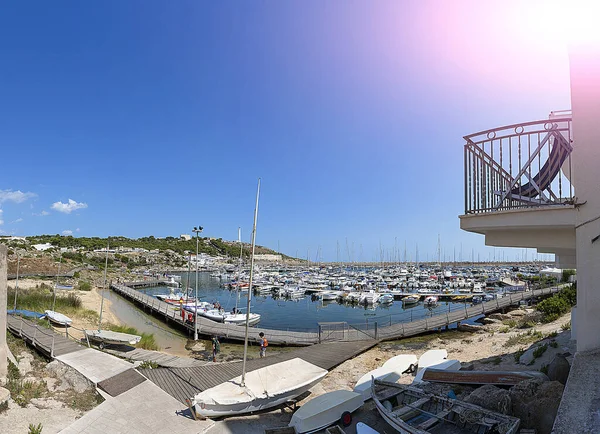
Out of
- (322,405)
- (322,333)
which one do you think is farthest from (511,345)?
(322,405)

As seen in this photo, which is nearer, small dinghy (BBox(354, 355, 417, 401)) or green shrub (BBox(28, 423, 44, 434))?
green shrub (BBox(28, 423, 44, 434))

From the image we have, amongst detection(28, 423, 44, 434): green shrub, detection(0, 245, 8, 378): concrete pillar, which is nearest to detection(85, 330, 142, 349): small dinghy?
detection(0, 245, 8, 378): concrete pillar

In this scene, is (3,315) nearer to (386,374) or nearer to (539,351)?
(386,374)

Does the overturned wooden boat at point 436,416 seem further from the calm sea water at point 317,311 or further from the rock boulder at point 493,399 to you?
the calm sea water at point 317,311

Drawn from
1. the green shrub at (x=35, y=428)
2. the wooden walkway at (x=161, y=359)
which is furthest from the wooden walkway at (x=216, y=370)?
the green shrub at (x=35, y=428)

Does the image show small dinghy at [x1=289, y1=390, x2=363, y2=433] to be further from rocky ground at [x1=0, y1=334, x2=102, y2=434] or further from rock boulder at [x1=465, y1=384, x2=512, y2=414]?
rocky ground at [x1=0, y1=334, x2=102, y2=434]

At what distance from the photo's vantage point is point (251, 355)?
21.1m

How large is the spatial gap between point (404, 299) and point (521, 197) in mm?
48413

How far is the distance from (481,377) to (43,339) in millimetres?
19845

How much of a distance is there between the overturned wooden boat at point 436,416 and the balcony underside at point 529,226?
3.46m

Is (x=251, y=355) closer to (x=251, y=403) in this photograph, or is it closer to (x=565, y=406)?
(x=251, y=403)

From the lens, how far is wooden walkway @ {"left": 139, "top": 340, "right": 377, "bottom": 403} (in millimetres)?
12180

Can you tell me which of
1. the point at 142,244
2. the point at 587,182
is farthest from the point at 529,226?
the point at 142,244

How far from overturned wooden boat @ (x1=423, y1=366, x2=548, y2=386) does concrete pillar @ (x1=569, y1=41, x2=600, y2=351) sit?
4145mm
